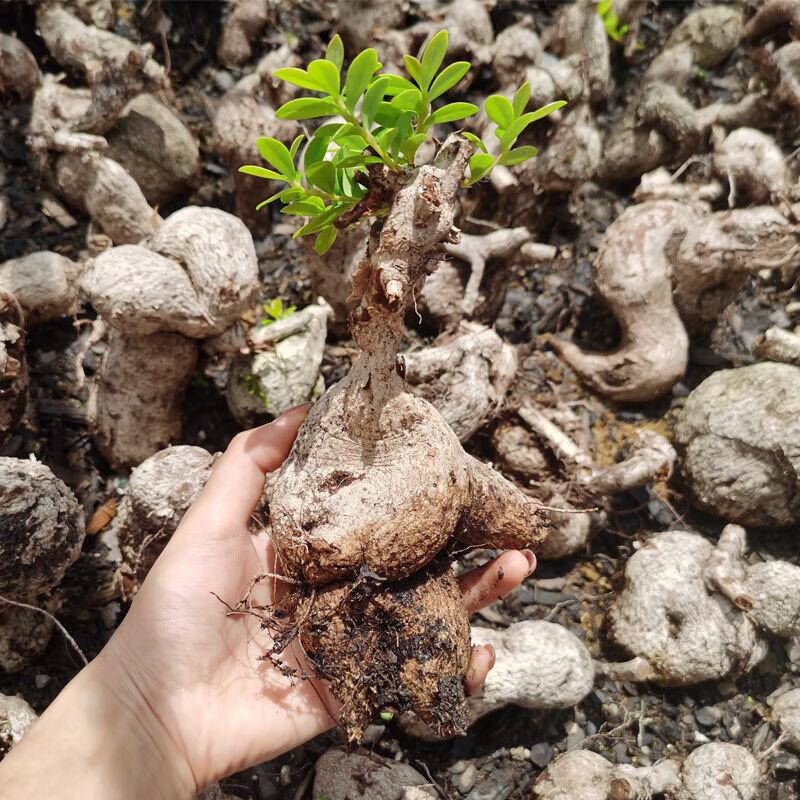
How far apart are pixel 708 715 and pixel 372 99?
2.36 meters

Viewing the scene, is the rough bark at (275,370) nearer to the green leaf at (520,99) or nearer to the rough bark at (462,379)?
the rough bark at (462,379)

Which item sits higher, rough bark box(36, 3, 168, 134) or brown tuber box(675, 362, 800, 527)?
rough bark box(36, 3, 168, 134)

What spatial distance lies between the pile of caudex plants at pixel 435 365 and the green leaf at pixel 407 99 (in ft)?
0.08

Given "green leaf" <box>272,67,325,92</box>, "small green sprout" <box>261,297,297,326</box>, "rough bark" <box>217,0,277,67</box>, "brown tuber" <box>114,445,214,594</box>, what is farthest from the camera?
"rough bark" <box>217,0,277,67</box>

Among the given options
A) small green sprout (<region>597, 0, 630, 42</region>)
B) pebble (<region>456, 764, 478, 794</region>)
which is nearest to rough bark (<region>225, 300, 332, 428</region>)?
pebble (<region>456, 764, 478, 794</region>)

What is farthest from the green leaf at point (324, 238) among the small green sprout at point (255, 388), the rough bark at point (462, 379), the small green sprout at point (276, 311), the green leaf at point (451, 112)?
the small green sprout at point (276, 311)

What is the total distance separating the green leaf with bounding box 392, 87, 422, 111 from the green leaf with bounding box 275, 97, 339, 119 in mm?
159

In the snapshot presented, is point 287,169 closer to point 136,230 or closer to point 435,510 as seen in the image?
point 435,510

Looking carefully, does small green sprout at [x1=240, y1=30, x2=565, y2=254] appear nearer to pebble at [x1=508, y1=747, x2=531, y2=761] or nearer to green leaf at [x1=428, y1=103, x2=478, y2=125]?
green leaf at [x1=428, y1=103, x2=478, y2=125]

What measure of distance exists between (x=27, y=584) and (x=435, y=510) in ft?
4.34

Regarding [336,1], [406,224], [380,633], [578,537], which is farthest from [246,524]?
[336,1]

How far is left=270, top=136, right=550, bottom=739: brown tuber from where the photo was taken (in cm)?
184

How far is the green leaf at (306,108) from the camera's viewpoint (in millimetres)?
1551

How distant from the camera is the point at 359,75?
61.6 inches
